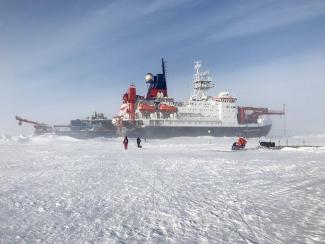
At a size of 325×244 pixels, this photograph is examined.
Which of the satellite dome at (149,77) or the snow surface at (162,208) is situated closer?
the snow surface at (162,208)

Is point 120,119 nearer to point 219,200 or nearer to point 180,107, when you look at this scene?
point 180,107

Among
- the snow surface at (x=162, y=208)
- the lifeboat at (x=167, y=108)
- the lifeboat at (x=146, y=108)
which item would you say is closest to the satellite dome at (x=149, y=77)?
the lifeboat at (x=146, y=108)

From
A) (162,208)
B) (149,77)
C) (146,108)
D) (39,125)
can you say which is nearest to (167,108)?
(146,108)

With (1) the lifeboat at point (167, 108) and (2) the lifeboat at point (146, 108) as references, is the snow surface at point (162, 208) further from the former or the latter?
(1) the lifeboat at point (167, 108)

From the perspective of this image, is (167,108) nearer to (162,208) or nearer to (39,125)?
(39,125)

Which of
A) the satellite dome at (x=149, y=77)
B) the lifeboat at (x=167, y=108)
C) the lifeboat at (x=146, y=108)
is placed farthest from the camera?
the satellite dome at (x=149, y=77)

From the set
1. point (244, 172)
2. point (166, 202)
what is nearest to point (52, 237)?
point (166, 202)

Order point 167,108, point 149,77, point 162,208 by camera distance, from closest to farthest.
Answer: point 162,208
point 167,108
point 149,77

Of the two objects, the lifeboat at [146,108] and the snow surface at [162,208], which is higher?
the lifeboat at [146,108]

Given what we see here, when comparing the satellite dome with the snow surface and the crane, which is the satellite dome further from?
the snow surface

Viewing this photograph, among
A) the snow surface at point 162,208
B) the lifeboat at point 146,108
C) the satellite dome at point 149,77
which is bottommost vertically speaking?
the snow surface at point 162,208

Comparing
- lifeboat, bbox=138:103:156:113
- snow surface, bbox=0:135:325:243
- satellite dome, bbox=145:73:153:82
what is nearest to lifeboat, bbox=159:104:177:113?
lifeboat, bbox=138:103:156:113

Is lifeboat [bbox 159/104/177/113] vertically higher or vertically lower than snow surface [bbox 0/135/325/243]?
higher

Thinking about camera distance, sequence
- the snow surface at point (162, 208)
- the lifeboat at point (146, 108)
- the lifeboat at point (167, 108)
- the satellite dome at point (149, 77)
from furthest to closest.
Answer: the satellite dome at point (149, 77)
the lifeboat at point (167, 108)
the lifeboat at point (146, 108)
the snow surface at point (162, 208)
